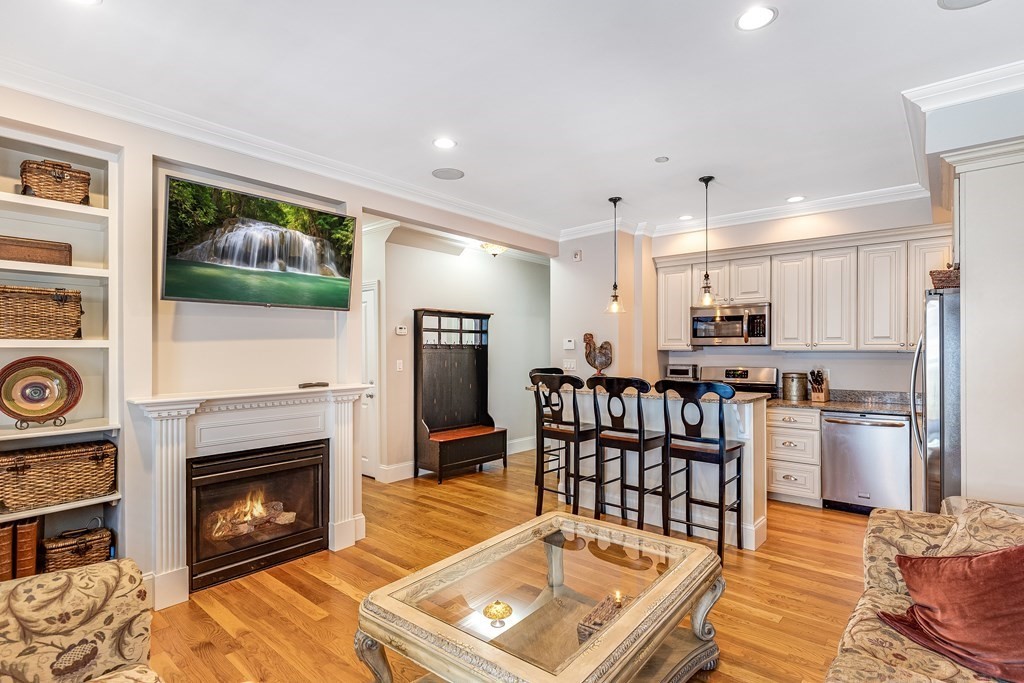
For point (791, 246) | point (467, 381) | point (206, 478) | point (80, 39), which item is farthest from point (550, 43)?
point (467, 381)

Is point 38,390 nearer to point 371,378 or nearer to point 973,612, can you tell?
point 371,378

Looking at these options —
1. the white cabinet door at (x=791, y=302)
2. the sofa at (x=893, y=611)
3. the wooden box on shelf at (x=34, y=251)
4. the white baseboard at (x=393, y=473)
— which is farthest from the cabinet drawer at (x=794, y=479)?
the wooden box on shelf at (x=34, y=251)

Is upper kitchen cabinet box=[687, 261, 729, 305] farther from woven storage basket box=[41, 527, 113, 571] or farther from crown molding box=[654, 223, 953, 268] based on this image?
woven storage basket box=[41, 527, 113, 571]

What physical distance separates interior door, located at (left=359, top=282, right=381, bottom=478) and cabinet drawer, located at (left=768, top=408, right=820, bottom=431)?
12.5 ft

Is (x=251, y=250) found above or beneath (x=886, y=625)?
above

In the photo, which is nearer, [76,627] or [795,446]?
[76,627]

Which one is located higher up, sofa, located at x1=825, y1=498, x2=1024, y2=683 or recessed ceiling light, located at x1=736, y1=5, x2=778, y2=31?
recessed ceiling light, located at x1=736, y1=5, x2=778, y2=31

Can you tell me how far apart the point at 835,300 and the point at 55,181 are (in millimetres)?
5604

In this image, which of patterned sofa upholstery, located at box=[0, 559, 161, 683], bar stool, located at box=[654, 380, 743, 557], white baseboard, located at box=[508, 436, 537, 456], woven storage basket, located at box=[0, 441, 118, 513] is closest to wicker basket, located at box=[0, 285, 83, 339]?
woven storage basket, located at box=[0, 441, 118, 513]

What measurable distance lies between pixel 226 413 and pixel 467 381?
3198 mm

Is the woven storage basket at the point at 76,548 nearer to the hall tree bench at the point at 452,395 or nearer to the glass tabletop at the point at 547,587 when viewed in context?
the glass tabletop at the point at 547,587

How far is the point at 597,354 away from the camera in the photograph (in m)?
5.38

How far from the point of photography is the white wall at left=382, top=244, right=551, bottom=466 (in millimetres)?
5465

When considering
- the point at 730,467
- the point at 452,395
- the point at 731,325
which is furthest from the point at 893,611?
the point at 452,395
